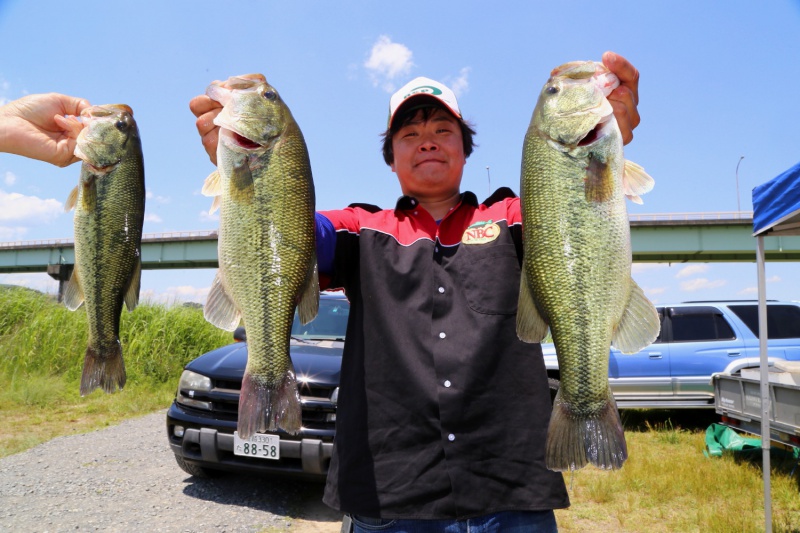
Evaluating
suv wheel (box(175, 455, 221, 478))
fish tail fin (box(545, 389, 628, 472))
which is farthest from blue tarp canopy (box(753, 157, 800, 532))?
suv wheel (box(175, 455, 221, 478))

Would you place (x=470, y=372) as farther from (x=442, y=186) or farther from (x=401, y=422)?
(x=442, y=186)

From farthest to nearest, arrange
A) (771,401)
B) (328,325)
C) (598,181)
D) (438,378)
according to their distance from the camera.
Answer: (328,325) → (771,401) → (438,378) → (598,181)

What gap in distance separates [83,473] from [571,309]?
6.96m

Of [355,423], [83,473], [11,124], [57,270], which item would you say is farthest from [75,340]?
[57,270]

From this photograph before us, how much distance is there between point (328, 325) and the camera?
702 cm

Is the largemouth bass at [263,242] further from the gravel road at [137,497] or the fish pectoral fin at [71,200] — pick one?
the gravel road at [137,497]

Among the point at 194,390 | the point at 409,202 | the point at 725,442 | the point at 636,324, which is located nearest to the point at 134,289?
the point at 409,202

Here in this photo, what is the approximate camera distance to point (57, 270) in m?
33.2

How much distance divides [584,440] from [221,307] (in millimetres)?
1572

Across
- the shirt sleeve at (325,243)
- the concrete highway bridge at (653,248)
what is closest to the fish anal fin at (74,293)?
the shirt sleeve at (325,243)

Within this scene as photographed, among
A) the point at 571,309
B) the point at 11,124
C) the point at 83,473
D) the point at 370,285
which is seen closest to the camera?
the point at 571,309

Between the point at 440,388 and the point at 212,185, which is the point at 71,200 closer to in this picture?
the point at 212,185

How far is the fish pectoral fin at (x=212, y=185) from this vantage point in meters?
2.36

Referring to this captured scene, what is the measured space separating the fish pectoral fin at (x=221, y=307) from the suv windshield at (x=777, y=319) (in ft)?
34.5
